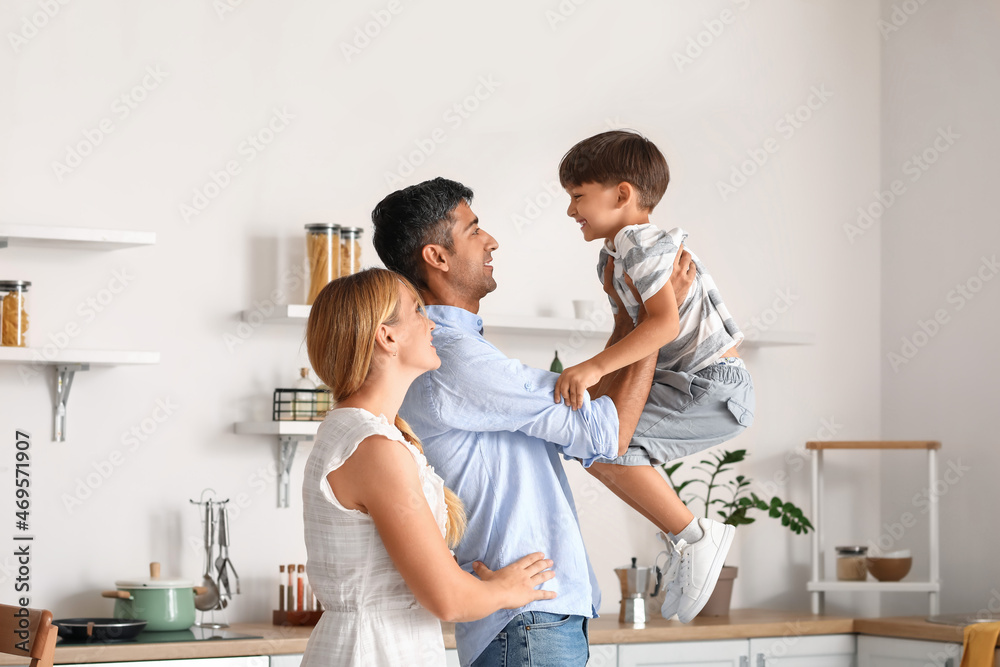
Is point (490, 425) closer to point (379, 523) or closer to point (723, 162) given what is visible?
point (379, 523)

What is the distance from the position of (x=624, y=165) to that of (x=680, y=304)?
27cm

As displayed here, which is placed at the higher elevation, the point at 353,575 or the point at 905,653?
the point at 353,575

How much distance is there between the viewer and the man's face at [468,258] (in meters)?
1.84

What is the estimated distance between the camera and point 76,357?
2.83 meters

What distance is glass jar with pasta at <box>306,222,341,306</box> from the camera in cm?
312

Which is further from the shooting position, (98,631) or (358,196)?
(358,196)

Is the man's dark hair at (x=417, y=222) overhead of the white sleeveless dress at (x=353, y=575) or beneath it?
overhead
